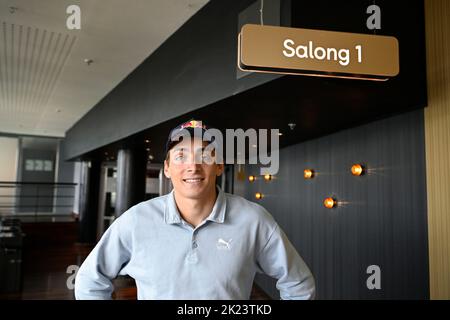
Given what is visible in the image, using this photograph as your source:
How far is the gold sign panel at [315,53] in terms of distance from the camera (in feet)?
5.25

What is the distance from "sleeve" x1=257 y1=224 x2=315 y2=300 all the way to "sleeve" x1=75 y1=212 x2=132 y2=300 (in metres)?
0.47

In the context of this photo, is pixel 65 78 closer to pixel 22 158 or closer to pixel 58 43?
pixel 58 43

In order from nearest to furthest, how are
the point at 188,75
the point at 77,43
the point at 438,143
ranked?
the point at 438,143 < the point at 188,75 < the point at 77,43

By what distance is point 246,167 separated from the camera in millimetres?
6996

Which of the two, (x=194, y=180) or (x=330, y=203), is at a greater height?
(x=194, y=180)

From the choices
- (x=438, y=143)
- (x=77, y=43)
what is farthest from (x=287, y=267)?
(x=77, y=43)

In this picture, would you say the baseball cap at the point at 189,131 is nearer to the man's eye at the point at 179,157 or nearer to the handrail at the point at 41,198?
the man's eye at the point at 179,157

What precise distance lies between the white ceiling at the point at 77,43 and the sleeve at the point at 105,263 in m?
2.61

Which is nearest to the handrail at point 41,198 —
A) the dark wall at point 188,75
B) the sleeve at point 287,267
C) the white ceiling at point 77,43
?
the white ceiling at point 77,43

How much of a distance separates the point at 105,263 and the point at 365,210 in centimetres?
289

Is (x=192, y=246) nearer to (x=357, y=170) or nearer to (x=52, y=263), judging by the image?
(x=357, y=170)

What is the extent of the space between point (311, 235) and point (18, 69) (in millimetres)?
4786

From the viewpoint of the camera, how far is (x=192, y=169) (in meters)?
1.18

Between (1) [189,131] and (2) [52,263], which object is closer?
(1) [189,131]
